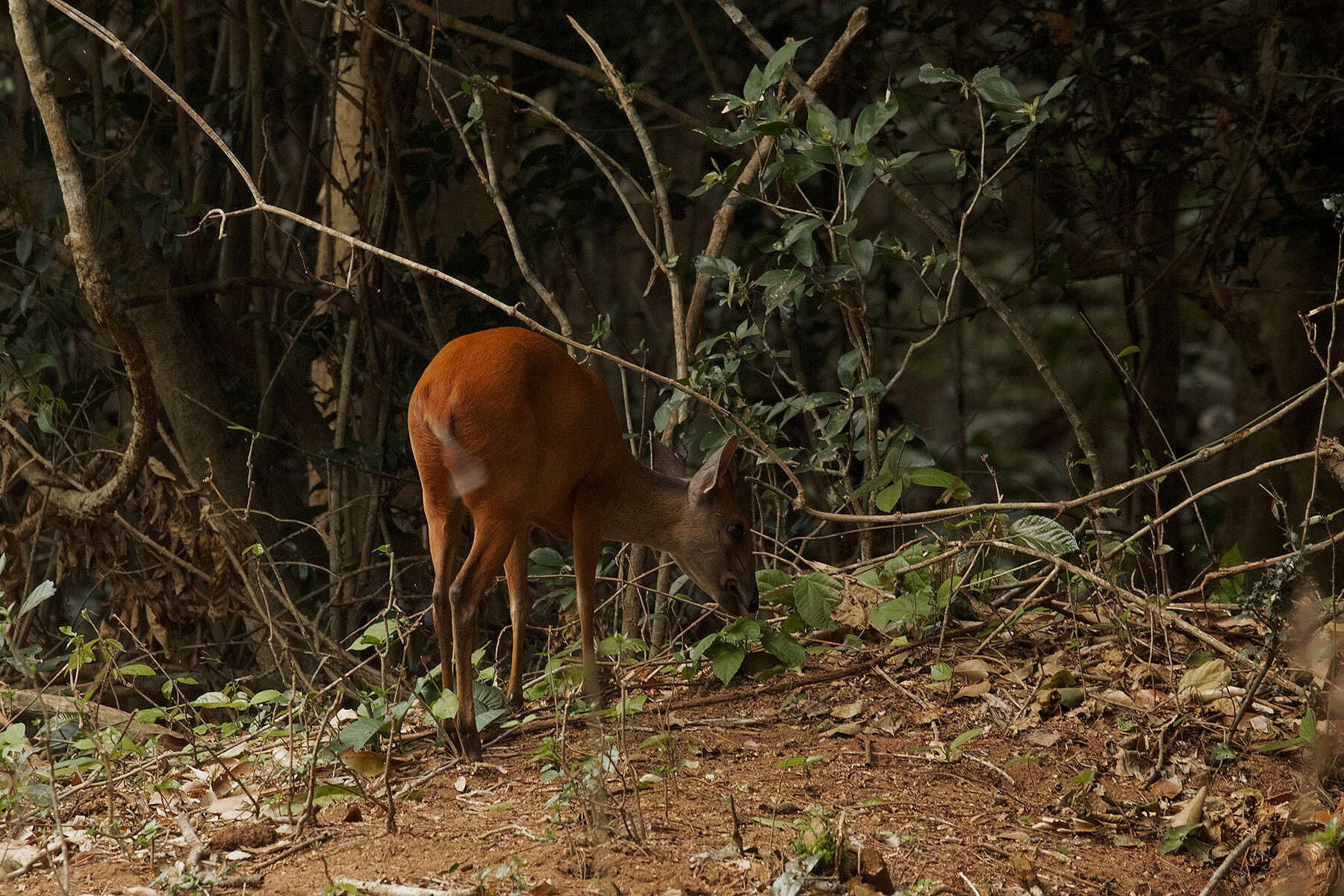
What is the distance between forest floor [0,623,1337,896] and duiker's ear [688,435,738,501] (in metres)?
0.69

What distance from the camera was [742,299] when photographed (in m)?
4.55

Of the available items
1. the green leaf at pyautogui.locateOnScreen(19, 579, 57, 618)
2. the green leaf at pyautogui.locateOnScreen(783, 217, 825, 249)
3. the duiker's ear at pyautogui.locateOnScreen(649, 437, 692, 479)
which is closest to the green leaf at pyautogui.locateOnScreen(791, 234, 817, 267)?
the green leaf at pyautogui.locateOnScreen(783, 217, 825, 249)

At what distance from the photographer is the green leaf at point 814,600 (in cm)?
Result: 411

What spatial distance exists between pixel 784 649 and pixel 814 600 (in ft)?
0.63

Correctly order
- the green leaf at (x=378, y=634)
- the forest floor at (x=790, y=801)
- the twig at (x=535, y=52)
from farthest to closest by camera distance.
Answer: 1. the twig at (x=535, y=52)
2. the green leaf at (x=378, y=634)
3. the forest floor at (x=790, y=801)

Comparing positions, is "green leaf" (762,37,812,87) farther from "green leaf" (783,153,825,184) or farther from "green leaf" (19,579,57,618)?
"green leaf" (19,579,57,618)

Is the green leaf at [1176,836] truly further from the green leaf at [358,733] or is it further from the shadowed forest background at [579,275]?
the green leaf at [358,733]

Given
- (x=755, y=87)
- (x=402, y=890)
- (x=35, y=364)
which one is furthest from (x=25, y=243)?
(x=402, y=890)

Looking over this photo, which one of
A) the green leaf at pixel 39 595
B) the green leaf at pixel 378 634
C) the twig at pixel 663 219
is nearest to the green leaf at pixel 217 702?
the green leaf at pixel 378 634

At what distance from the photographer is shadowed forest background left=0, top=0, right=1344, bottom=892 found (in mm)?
4535

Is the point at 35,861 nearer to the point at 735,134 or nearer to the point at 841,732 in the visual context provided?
the point at 841,732

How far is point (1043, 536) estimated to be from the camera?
4078 millimetres

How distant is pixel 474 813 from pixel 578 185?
3864 mm

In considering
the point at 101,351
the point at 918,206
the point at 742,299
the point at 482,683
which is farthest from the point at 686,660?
the point at 101,351
